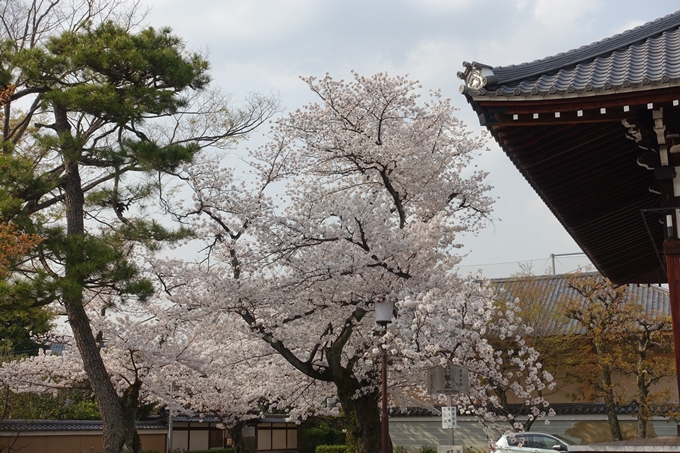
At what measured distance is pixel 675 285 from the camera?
467 cm

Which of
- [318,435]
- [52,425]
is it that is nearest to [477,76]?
[52,425]

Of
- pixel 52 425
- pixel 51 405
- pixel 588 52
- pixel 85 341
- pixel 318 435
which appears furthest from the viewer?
pixel 318 435

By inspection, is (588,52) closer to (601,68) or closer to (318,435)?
(601,68)

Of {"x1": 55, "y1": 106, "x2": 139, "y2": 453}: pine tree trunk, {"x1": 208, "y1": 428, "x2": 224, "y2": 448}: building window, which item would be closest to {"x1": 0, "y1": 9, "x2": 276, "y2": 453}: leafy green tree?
{"x1": 55, "y1": 106, "x2": 139, "y2": 453}: pine tree trunk

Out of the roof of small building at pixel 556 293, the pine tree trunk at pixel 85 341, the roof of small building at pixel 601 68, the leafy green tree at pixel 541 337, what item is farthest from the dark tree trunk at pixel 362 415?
the roof of small building at pixel 556 293

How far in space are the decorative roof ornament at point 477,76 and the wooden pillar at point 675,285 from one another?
178cm

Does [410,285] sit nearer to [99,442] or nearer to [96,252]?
[96,252]

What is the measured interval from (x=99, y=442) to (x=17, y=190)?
36.3 ft

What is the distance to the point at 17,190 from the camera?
1080cm

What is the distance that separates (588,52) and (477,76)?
136 cm

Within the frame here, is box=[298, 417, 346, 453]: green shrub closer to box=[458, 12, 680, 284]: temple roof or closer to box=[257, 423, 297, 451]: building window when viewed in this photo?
box=[257, 423, 297, 451]: building window

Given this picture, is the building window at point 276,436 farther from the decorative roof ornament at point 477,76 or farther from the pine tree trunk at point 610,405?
the decorative roof ornament at point 477,76

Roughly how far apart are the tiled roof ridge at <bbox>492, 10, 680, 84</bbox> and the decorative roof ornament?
11cm

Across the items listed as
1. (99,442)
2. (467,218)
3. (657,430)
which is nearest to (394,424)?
(657,430)
